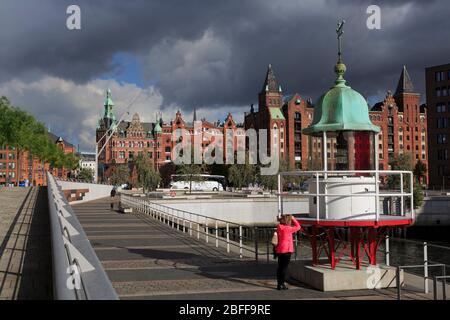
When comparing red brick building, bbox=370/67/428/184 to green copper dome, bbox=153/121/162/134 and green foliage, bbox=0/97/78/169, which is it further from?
green foliage, bbox=0/97/78/169

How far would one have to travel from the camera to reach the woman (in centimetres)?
1156

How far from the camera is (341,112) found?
501 inches

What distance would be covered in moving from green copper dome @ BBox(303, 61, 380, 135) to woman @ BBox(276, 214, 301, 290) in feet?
8.68

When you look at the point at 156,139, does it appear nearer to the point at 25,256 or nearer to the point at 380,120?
the point at 380,120

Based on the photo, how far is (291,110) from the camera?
135875 millimetres

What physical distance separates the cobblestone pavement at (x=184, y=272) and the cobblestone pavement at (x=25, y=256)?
5.87ft

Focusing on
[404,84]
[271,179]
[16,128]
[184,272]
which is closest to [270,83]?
[404,84]

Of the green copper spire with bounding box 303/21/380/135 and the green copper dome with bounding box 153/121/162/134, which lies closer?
the green copper spire with bounding box 303/21/380/135

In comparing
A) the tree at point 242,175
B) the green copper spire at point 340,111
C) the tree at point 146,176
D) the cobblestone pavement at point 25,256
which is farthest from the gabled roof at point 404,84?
the green copper spire at point 340,111

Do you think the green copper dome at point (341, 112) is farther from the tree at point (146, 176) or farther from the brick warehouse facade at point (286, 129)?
the brick warehouse facade at point (286, 129)

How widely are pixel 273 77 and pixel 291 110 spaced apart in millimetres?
16262

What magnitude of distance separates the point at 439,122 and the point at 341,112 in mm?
90800

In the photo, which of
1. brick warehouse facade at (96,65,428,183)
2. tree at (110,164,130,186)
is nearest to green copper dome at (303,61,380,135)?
brick warehouse facade at (96,65,428,183)
